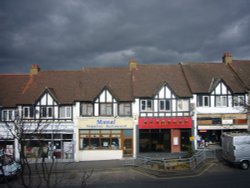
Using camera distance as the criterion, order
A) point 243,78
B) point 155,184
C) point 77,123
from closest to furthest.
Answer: point 155,184 → point 77,123 → point 243,78

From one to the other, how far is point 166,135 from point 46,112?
12.2 meters

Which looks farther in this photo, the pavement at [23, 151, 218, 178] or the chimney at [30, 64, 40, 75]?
the chimney at [30, 64, 40, 75]

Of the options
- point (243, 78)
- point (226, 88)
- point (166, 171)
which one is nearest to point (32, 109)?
point (166, 171)

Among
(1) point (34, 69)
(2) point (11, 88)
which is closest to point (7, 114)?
(2) point (11, 88)

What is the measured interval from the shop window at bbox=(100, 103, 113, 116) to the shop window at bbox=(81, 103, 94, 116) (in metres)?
1.00

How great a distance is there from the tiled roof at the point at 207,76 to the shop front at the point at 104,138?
7.91 metres

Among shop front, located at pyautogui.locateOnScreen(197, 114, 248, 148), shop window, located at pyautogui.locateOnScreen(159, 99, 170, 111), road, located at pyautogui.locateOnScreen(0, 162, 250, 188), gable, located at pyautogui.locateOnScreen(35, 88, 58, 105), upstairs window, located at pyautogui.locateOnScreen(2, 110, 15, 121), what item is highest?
gable, located at pyautogui.locateOnScreen(35, 88, 58, 105)

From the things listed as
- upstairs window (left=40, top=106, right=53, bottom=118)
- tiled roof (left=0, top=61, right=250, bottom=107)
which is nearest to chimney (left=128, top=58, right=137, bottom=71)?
tiled roof (left=0, top=61, right=250, bottom=107)

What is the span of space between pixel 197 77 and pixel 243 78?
15.7ft

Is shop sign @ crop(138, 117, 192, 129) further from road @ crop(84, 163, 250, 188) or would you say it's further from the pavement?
road @ crop(84, 163, 250, 188)

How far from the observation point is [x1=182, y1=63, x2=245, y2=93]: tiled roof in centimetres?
2739

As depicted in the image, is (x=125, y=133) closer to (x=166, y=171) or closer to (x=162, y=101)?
(x=162, y=101)

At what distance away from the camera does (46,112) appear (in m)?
26.8

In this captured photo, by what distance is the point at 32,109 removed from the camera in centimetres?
2695
